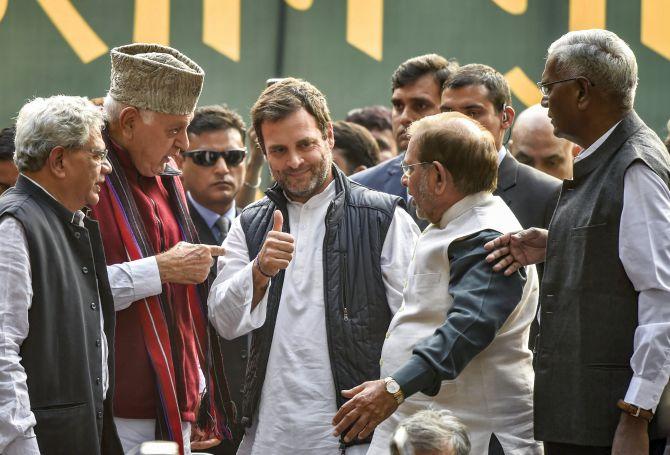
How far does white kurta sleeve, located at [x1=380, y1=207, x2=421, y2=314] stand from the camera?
3629mm

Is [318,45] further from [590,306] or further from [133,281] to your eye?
[590,306]

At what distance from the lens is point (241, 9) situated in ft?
22.5

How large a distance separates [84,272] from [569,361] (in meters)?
1.47

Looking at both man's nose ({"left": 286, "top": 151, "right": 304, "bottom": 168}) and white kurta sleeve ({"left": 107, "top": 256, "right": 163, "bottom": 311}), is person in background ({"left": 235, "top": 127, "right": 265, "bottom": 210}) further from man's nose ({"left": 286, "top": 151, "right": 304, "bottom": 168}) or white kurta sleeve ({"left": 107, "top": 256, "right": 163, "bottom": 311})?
white kurta sleeve ({"left": 107, "top": 256, "right": 163, "bottom": 311})

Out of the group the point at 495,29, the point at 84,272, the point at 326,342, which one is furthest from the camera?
the point at 495,29

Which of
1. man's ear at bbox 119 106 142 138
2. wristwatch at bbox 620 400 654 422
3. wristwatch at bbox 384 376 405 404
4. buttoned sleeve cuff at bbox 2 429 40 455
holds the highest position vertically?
man's ear at bbox 119 106 142 138

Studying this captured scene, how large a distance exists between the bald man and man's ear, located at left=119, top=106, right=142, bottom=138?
2.14 meters

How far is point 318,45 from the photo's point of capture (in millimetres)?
6852

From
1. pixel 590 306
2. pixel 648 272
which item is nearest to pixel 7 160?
pixel 590 306

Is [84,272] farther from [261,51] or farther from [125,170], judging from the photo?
[261,51]

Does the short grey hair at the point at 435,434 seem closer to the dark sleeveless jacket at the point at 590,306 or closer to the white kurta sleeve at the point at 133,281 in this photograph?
the dark sleeveless jacket at the point at 590,306

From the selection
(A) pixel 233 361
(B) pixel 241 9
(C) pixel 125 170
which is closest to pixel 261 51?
(B) pixel 241 9

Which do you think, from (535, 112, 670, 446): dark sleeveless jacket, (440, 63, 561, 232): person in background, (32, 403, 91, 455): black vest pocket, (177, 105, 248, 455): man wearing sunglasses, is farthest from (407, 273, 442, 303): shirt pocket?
(177, 105, 248, 455): man wearing sunglasses

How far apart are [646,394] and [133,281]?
5.39ft
